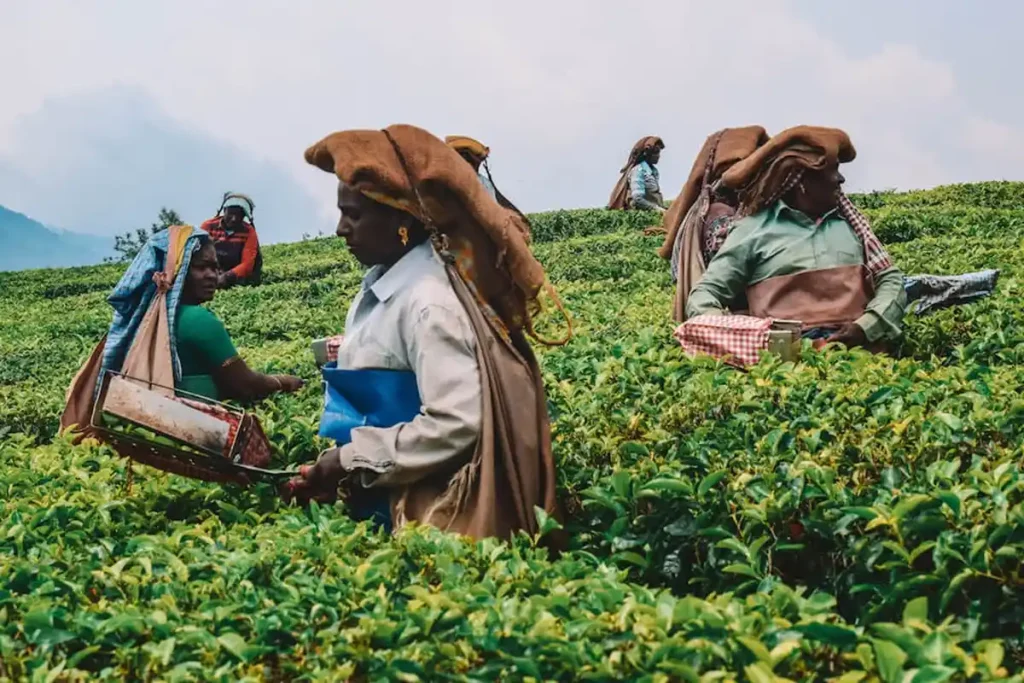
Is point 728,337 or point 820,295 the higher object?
point 820,295

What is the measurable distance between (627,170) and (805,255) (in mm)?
12948

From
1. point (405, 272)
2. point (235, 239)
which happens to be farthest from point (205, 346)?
point (235, 239)

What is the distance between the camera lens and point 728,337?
499cm

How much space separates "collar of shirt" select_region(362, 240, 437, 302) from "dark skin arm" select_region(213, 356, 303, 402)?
1.77 meters

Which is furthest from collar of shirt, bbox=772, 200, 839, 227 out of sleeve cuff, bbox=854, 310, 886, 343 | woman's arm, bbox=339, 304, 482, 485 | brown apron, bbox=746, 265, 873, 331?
woman's arm, bbox=339, 304, 482, 485

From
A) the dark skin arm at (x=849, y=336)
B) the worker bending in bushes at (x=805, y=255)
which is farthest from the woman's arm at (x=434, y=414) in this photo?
the dark skin arm at (x=849, y=336)

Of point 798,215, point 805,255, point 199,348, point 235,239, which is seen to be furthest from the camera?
point 235,239

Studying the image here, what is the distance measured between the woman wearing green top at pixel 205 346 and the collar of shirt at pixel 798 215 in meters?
2.56

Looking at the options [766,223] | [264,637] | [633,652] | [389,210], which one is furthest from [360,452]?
[766,223]

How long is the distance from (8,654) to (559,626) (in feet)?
3.75

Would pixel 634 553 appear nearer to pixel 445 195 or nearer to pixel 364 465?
pixel 364 465

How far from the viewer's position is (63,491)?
12.4 feet

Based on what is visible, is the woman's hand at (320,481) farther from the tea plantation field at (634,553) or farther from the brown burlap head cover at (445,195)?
Result: the brown burlap head cover at (445,195)

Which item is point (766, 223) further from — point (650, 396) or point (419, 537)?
point (419, 537)
